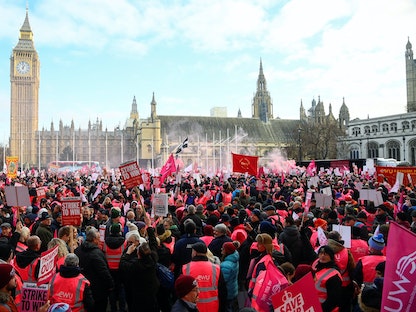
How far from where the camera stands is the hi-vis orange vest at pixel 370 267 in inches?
190

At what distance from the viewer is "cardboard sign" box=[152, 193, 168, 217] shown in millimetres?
7723

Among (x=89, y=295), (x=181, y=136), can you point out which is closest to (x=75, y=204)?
(x=89, y=295)

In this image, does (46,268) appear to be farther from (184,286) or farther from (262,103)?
(262,103)

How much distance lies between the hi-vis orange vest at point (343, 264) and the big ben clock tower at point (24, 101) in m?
92.9

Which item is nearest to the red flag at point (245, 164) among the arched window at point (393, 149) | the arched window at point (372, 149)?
the arched window at point (393, 149)

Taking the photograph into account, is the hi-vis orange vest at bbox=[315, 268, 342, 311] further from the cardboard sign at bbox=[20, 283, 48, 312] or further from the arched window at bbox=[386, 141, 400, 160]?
the arched window at bbox=[386, 141, 400, 160]

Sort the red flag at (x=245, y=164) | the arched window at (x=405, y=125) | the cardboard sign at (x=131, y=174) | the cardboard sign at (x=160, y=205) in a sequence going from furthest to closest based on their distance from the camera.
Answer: the arched window at (x=405, y=125) → the red flag at (x=245, y=164) → the cardboard sign at (x=131, y=174) → the cardboard sign at (x=160, y=205)

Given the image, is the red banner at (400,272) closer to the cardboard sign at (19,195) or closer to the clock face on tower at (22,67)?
the cardboard sign at (19,195)

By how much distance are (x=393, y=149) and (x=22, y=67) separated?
78552 millimetres

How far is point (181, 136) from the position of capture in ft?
272

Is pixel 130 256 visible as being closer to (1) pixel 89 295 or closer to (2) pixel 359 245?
(1) pixel 89 295

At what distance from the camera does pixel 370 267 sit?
192 inches

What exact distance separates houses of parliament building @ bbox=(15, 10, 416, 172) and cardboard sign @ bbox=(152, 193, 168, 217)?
6619 cm

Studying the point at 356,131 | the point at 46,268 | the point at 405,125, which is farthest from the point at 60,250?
the point at 356,131
